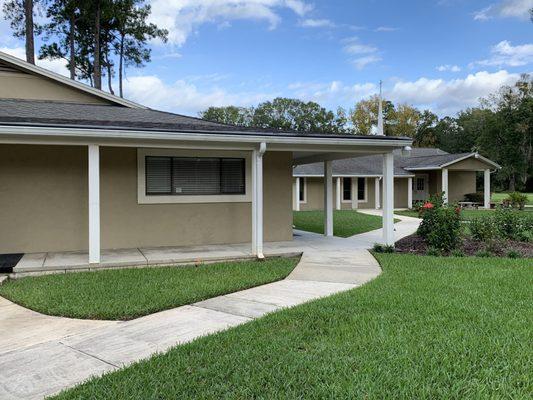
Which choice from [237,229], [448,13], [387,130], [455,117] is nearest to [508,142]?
[387,130]

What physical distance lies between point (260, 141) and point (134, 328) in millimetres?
4996

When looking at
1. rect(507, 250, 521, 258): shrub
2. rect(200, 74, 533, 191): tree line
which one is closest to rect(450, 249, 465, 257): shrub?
rect(507, 250, 521, 258): shrub

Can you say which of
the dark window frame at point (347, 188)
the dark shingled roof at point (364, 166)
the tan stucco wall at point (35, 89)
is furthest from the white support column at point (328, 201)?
the dark window frame at point (347, 188)

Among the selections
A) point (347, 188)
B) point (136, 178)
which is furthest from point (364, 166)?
point (136, 178)

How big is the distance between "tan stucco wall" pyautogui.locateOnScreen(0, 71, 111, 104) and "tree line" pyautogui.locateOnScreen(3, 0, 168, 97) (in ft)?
31.7

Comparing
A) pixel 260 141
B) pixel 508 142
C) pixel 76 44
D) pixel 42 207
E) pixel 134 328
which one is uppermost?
pixel 76 44

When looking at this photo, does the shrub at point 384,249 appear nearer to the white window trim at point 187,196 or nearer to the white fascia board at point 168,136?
the white fascia board at point 168,136

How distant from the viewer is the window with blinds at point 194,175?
33.9ft

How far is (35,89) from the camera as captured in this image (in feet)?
40.6

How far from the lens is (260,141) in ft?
29.7

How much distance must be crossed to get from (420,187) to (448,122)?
40859 mm

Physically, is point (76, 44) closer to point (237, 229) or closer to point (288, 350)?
point (237, 229)

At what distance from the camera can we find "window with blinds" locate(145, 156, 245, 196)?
10320 mm

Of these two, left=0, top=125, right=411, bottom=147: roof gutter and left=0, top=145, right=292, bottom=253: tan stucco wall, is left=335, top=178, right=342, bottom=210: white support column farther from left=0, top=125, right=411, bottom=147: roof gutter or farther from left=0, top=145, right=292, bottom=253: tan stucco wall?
left=0, top=125, right=411, bottom=147: roof gutter
